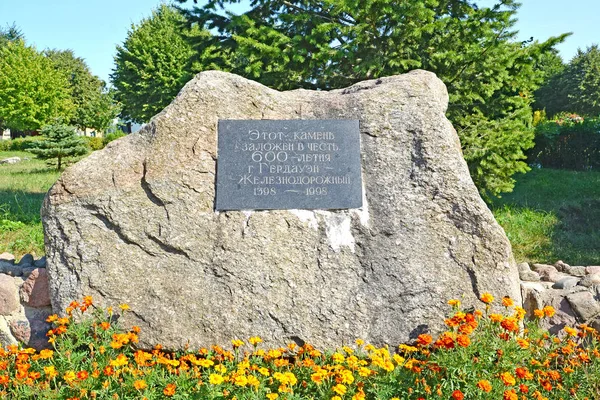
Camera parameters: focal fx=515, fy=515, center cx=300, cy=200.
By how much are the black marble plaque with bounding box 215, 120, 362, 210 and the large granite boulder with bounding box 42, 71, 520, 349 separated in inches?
3.5

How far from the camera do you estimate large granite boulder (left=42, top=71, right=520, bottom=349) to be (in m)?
3.52

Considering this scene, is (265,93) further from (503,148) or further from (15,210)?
(15,210)

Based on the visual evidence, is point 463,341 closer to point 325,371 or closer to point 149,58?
point 325,371

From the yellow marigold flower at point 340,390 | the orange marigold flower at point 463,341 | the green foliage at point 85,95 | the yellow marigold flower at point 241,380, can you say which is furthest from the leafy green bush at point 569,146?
the green foliage at point 85,95

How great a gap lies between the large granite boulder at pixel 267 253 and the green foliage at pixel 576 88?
28.3 meters

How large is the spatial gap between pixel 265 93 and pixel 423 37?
3559 millimetres

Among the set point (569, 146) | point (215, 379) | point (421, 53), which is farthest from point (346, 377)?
point (569, 146)

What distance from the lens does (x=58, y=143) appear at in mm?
14289

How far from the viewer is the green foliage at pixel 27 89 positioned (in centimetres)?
2839

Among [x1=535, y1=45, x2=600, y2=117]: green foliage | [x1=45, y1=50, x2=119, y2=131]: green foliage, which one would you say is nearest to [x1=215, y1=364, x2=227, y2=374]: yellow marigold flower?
[x1=535, y1=45, x2=600, y2=117]: green foliage

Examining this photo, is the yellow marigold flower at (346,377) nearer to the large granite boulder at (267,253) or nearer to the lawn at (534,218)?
the large granite boulder at (267,253)

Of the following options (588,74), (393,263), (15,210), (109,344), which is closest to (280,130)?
(393,263)

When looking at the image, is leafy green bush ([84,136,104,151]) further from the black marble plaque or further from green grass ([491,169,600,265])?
the black marble plaque

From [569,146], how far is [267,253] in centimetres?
1468
